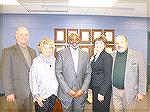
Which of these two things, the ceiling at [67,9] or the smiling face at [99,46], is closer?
the smiling face at [99,46]

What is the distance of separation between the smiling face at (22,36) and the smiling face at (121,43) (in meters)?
1.14

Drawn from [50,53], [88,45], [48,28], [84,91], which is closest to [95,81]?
[84,91]

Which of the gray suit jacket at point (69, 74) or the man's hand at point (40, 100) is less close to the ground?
the gray suit jacket at point (69, 74)

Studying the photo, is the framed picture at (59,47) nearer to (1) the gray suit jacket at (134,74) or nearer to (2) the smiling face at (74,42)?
(2) the smiling face at (74,42)

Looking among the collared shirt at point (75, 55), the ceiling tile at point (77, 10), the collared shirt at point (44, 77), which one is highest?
the ceiling tile at point (77, 10)

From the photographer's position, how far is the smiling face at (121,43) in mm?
2531

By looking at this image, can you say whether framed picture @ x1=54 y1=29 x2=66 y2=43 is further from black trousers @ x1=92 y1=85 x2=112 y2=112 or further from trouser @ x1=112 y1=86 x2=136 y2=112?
trouser @ x1=112 y1=86 x2=136 y2=112

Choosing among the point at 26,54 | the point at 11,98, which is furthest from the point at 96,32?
the point at 11,98

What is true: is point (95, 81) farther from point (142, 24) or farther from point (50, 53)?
point (142, 24)

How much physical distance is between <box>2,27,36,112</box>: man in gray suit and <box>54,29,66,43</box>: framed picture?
0.33 meters

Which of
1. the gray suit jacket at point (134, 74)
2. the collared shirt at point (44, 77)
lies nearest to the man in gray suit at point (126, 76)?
the gray suit jacket at point (134, 74)

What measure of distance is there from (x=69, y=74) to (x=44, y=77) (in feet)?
0.98

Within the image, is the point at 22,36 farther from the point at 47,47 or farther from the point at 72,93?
the point at 72,93

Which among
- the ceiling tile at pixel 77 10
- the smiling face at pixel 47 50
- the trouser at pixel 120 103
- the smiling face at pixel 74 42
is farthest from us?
the ceiling tile at pixel 77 10
